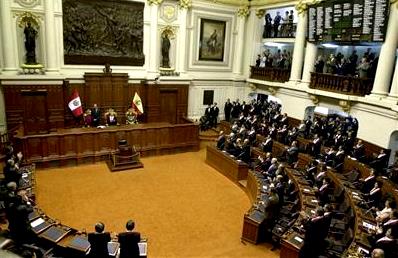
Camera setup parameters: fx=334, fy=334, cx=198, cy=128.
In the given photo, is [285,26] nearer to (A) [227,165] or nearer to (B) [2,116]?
(A) [227,165]

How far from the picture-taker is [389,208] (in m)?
6.86

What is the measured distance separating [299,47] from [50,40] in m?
10.8

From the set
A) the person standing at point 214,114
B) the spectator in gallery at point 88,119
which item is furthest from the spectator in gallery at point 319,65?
the spectator in gallery at point 88,119

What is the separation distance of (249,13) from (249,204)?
12003 millimetres

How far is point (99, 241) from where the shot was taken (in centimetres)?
547

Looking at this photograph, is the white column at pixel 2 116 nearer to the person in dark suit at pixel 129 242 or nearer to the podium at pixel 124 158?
the podium at pixel 124 158

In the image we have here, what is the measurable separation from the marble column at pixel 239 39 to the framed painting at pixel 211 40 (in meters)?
0.86

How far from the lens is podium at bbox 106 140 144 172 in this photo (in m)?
12.0

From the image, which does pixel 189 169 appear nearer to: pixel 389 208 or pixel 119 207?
pixel 119 207

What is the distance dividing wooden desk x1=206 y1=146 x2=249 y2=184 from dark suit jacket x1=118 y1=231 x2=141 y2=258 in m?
6.17

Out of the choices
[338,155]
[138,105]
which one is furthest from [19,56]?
[338,155]

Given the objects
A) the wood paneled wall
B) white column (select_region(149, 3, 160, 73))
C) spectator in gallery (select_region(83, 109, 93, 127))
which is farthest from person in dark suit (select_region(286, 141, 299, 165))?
white column (select_region(149, 3, 160, 73))

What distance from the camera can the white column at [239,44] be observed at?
714 inches

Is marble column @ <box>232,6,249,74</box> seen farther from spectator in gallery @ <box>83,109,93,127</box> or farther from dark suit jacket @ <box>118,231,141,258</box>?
dark suit jacket @ <box>118,231,141,258</box>
